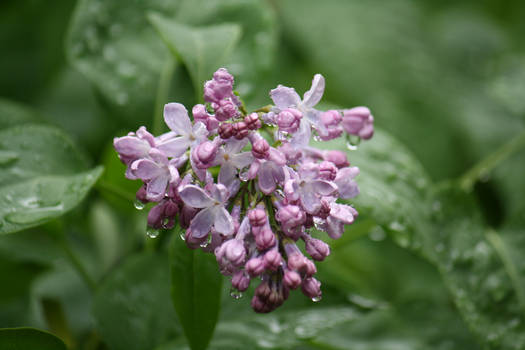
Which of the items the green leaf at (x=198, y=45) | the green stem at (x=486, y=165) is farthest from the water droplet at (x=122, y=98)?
the green stem at (x=486, y=165)

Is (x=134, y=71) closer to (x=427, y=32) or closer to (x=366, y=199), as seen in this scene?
(x=366, y=199)

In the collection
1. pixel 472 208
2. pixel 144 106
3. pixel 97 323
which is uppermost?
pixel 144 106

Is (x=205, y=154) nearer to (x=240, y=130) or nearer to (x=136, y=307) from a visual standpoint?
(x=240, y=130)

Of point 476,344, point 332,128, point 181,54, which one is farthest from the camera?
point 476,344

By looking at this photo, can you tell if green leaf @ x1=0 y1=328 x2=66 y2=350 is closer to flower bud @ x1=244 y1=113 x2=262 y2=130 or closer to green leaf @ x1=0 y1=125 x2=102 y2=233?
green leaf @ x1=0 y1=125 x2=102 y2=233

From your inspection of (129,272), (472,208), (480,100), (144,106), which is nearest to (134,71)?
(144,106)

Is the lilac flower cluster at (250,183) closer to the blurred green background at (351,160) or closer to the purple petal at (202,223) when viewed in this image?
the purple petal at (202,223)

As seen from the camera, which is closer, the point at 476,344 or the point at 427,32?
the point at 476,344

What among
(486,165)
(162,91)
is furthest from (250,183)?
(486,165)
